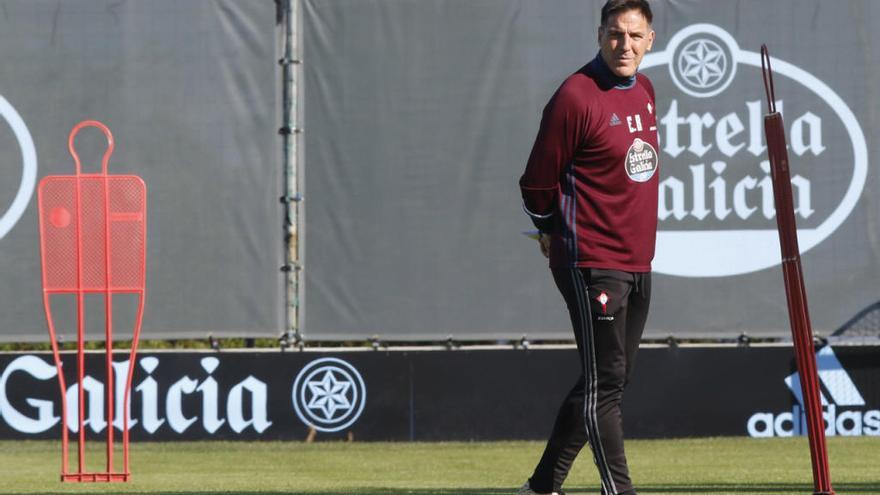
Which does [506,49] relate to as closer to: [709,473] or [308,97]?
[308,97]

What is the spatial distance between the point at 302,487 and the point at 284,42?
13.5ft

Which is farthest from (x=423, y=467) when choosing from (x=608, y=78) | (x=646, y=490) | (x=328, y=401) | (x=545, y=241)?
(x=608, y=78)

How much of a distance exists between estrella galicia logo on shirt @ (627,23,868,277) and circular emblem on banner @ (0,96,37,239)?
14.9ft

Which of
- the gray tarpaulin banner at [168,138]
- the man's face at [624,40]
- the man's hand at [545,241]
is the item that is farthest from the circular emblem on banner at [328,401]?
the man's face at [624,40]

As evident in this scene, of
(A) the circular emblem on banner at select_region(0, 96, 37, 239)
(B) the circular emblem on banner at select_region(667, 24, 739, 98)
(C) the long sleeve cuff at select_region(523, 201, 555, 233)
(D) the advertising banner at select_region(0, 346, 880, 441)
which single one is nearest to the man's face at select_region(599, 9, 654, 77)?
(C) the long sleeve cuff at select_region(523, 201, 555, 233)

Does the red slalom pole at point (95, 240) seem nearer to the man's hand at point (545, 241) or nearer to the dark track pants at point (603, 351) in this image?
the man's hand at point (545, 241)

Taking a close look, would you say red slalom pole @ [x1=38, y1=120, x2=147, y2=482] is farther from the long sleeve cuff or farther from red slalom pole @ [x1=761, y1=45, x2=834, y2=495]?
red slalom pole @ [x1=761, y1=45, x2=834, y2=495]

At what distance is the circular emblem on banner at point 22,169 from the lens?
33.9ft

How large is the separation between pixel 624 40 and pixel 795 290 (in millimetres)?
1145

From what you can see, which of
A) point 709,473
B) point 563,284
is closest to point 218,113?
point 709,473

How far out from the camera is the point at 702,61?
34.0 ft

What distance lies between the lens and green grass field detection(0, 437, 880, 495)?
7.34 m

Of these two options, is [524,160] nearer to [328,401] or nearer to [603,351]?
[328,401]

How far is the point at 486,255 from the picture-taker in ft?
34.0
